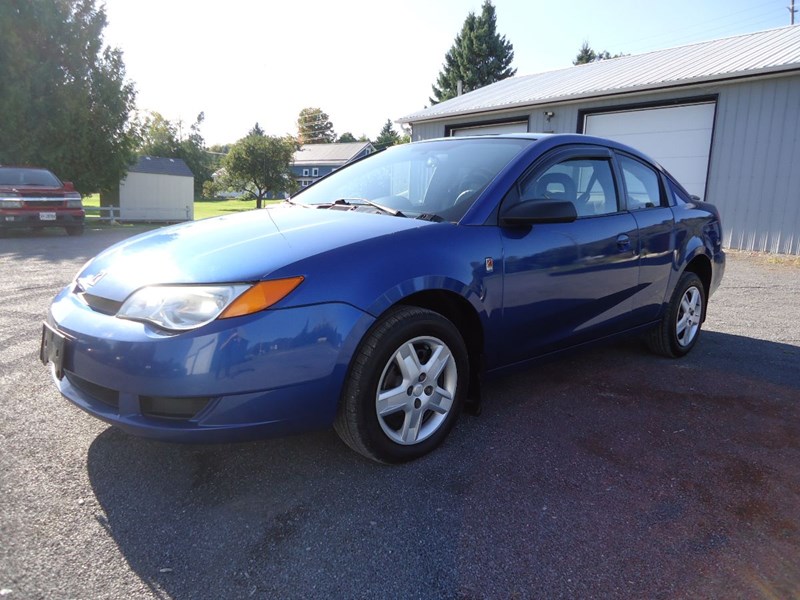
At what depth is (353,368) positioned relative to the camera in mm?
2354

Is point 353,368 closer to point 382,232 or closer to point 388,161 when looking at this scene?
point 382,232

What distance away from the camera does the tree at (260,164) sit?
3684cm

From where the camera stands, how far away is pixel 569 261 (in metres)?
3.17

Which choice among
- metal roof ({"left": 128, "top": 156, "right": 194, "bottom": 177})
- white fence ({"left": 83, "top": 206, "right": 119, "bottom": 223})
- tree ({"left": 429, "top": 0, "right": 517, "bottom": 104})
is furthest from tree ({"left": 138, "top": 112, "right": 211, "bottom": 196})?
white fence ({"left": 83, "top": 206, "right": 119, "bottom": 223})

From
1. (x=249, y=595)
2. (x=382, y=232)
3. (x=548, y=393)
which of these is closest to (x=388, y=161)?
(x=382, y=232)

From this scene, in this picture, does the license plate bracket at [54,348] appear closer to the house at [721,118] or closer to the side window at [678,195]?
the side window at [678,195]

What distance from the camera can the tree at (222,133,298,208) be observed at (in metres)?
36.8

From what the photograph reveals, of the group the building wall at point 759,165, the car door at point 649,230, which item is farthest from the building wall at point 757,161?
the car door at point 649,230

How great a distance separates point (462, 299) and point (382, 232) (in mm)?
516

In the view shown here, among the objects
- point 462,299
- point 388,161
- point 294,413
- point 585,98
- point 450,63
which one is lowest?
point 294,413

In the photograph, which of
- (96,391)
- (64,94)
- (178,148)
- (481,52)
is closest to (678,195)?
(96,391)

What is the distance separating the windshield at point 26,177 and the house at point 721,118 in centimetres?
1118

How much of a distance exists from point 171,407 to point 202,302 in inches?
16.6

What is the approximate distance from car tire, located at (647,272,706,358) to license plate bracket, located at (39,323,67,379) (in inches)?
152
